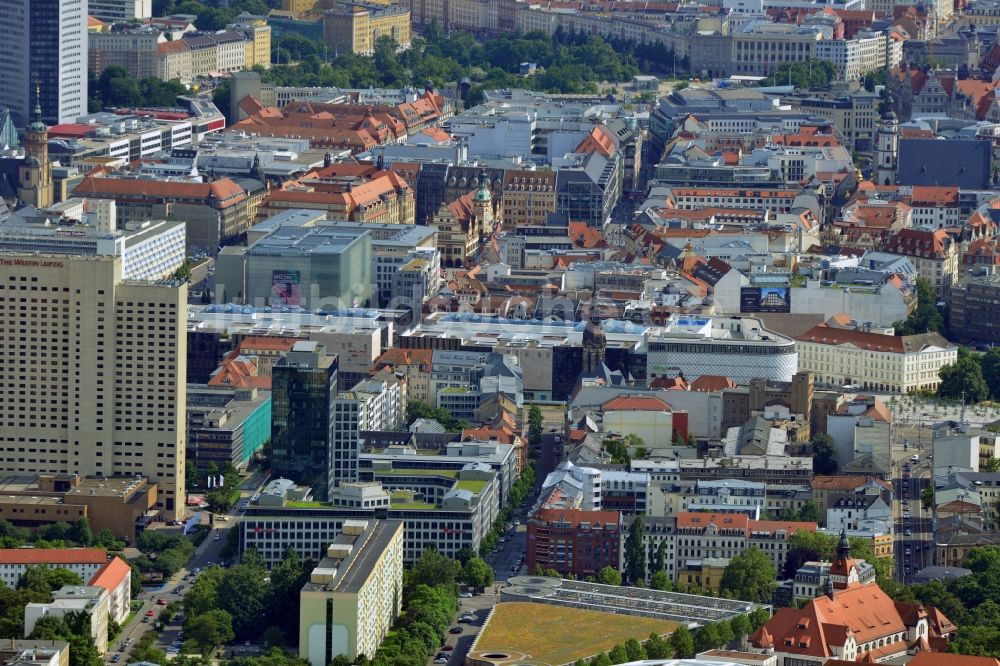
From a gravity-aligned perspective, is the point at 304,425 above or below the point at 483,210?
below

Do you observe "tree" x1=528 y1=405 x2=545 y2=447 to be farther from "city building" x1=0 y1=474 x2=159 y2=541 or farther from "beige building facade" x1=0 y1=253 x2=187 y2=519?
"city building" x1=0 y1=474 x2=159 y2=541

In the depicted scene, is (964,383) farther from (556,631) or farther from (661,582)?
(556,631)

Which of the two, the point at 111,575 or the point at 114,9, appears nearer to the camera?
the point at 111,575

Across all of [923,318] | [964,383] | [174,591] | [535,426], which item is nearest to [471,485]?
[174,591]

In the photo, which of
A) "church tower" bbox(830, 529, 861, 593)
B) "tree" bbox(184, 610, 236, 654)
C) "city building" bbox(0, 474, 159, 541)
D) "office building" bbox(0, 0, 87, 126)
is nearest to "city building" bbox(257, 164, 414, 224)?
"office building" bbox(0, 0, 87, 126)

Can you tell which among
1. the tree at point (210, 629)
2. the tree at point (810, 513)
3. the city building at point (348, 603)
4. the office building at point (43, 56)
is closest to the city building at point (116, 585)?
the tree at point (210, 629)

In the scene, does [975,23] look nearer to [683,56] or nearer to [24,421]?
[683,56]

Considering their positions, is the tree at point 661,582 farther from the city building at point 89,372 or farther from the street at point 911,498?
the city building at point 89,372

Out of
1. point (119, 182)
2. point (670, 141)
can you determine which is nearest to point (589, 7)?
point (670, 141)
